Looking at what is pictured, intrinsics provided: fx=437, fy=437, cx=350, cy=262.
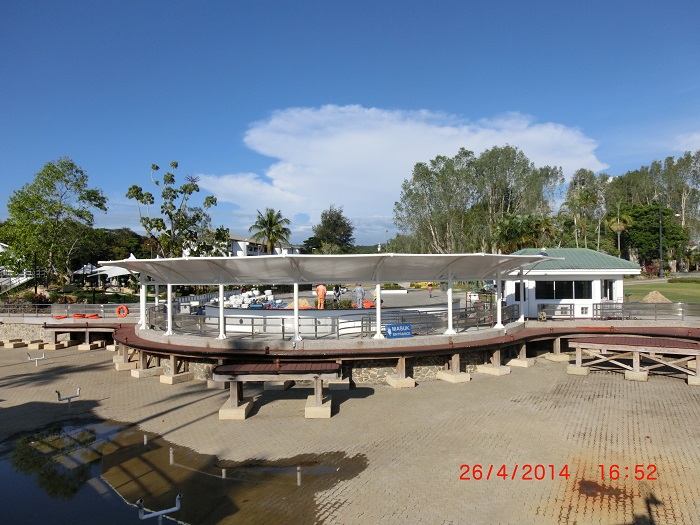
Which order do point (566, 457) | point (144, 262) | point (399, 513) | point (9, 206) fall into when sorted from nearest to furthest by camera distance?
1. point (399, 513)
2. point (566, 457)
3. point (144, 262)
4. point (9, 206)

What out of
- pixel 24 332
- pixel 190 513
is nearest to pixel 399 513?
pixel 190 513

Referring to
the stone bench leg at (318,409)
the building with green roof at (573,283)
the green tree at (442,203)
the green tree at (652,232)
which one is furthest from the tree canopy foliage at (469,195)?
the stone bench leg at (318,409)

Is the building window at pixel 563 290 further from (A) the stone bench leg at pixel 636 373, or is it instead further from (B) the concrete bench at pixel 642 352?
(A) the stone bench leg at pixel 636 373

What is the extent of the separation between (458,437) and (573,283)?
50.5 ft

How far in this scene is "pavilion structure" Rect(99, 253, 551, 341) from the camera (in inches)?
578

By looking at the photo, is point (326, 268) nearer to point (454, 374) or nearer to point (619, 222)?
point (454, 374)

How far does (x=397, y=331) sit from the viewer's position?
15.8 meters

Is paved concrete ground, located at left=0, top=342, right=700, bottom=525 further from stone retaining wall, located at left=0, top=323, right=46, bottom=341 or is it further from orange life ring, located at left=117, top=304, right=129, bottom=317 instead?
stone retaining wall, located at left=0, top=323, right=46, bottom=341

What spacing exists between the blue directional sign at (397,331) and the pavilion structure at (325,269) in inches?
14.3

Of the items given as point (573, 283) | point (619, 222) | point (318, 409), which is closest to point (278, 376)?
point (318, 409)

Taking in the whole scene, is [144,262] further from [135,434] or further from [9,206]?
[9,206]

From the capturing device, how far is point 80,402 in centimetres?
1485

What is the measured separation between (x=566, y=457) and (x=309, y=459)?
5.53 metres
